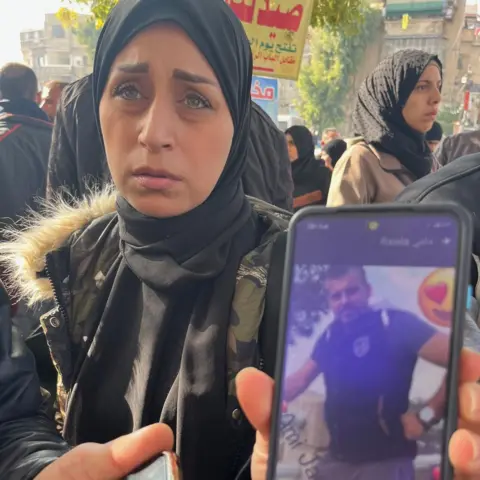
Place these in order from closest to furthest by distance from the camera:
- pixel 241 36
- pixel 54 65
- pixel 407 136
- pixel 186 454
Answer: pixel 186 454
pixel 241 36
pixel 407 136
pixel 54 65

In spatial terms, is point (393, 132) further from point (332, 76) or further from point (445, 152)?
point (332, 76)

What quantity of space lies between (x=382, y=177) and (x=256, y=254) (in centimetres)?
163

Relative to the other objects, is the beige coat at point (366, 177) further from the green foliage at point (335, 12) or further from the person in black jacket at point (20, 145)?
the green foliage at point (335, 12)

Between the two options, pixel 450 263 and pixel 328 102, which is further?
pixel 328 102

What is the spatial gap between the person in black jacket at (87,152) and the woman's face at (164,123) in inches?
38.0

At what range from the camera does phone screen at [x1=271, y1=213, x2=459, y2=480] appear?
62cm

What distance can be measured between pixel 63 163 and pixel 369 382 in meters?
1.77

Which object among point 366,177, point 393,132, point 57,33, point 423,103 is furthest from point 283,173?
point 57,33

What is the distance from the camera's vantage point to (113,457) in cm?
75

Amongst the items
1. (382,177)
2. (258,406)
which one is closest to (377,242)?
(258,406)

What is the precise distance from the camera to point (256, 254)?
1.04 metres

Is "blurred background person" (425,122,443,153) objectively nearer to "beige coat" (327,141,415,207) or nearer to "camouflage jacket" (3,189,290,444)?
"beige coat" (327,141,415,207)

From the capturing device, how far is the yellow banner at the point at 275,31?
3414 mm

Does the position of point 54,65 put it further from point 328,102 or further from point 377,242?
point 377,242
